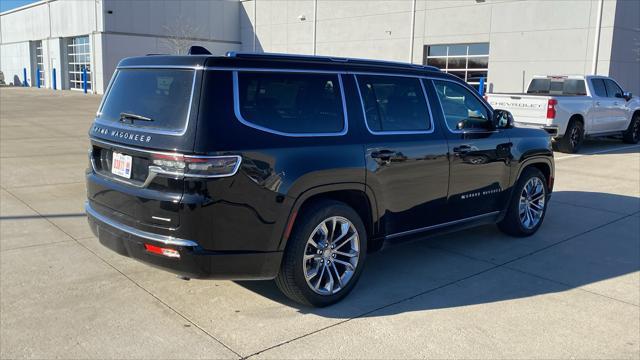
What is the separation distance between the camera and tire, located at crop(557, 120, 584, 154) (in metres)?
14.0

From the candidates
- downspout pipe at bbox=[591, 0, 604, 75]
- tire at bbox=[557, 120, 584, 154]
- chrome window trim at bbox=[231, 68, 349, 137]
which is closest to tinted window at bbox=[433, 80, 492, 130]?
chrome window trim at bbox=[231, 68, 349, 137]

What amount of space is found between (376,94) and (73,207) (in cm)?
451

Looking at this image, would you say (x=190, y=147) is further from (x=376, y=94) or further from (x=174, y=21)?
(x=174, y=21)

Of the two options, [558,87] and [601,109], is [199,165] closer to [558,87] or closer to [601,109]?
[558,87]

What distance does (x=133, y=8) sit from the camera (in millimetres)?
37406

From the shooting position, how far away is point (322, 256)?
14.0 ft

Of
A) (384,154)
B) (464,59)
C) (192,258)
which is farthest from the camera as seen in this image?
(464,59)

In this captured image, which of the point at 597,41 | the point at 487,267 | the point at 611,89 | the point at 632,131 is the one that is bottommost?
the point at 487,267

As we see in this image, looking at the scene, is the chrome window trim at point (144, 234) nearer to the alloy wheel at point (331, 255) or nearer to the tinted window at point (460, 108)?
the alloy wheel at point (331, 255)

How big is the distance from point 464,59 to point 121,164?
2521 centimetres

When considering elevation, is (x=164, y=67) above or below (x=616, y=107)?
above

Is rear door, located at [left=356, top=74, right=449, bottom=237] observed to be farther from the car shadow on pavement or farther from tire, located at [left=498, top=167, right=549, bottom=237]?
tire, located at [left=498, top=167, right=549, bottom=237]

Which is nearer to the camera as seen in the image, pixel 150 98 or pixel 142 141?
pixel 142 141

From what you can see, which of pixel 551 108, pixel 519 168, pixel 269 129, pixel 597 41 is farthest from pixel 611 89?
pixel 269 129
